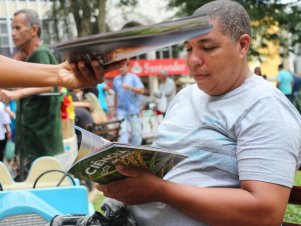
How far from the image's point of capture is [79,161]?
3.81ft

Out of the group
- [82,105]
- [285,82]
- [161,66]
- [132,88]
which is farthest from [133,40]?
[161,66]

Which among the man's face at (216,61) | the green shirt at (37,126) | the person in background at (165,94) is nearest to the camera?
the man's face at (216,61)

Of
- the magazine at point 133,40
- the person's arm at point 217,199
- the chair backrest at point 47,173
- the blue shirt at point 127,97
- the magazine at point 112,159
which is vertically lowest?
the blue shirt at point 127,97

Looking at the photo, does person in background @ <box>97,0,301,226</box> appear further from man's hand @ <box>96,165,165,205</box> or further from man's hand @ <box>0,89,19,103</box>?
man's hand @ <box>0,89,19,103</box>

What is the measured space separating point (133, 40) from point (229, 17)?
0.50 metres

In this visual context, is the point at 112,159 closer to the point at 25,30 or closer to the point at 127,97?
the point at 25,30

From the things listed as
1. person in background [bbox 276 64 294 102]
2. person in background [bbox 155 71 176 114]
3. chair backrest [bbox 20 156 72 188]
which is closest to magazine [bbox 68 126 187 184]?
chair backrest [bbox 20 156 72 188]

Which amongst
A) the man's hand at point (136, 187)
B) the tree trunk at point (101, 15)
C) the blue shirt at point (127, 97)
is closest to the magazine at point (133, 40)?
the man's hand at point (136, 187)

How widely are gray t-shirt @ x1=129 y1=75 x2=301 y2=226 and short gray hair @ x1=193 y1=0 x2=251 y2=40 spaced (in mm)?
162

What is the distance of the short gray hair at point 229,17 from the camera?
1.48 meters

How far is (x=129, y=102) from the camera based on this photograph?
799cm

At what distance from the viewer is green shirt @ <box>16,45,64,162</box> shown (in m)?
3.63

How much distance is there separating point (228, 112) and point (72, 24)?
1307 centimetres

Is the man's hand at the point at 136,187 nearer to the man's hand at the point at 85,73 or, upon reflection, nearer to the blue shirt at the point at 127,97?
the man's hand at the point at 85,73
